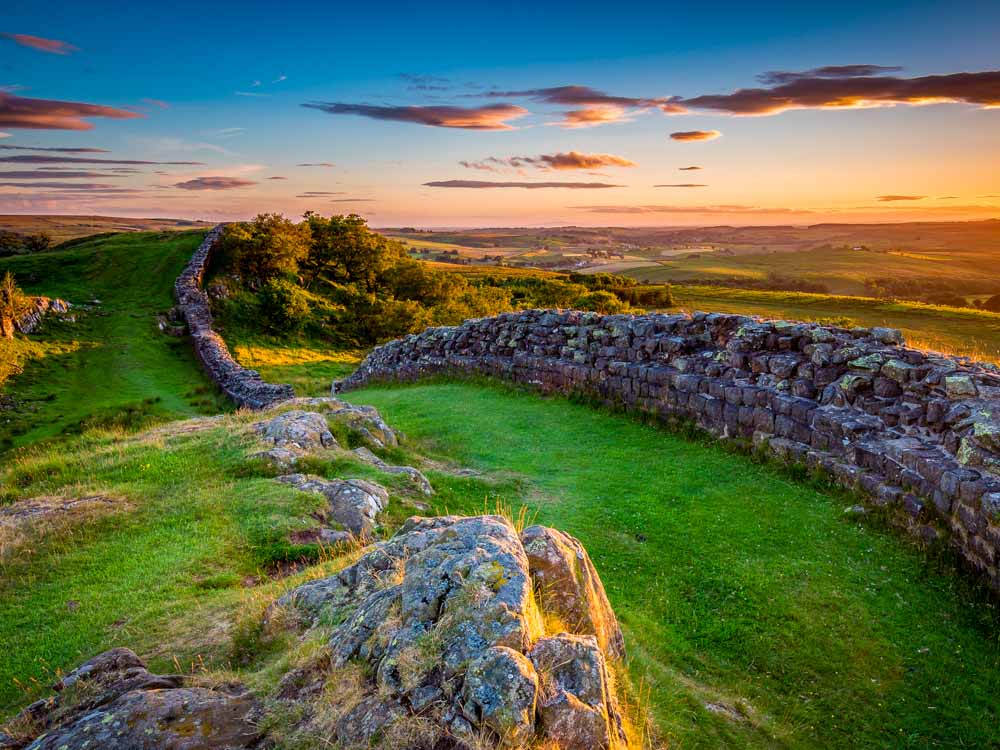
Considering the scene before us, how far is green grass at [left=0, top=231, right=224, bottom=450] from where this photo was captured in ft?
76.1

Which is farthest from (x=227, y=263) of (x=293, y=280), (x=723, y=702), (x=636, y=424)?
(x=723, y=702)

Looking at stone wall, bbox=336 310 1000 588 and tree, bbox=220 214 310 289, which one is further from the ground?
tree, bbox=220 214 310 289

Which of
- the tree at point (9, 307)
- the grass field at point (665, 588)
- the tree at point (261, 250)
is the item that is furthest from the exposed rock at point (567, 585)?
the tree at point (261, 250)

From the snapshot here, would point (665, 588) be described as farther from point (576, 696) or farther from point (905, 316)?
point (905, 316)

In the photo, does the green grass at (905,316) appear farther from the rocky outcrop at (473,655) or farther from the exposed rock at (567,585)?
the rocky outcrop at (473,655)

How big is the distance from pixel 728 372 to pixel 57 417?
2411 cm

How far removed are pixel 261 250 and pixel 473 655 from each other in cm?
4420

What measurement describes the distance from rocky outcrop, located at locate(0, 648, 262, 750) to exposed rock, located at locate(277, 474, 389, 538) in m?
3.73

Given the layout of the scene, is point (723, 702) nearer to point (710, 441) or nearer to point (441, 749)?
Result: point (441, 749)

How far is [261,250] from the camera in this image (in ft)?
141

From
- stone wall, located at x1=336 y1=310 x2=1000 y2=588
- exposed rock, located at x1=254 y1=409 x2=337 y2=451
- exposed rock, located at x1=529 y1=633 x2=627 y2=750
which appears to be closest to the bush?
stone wall, located at x1=336 y1=310 x2=1000 y2=588

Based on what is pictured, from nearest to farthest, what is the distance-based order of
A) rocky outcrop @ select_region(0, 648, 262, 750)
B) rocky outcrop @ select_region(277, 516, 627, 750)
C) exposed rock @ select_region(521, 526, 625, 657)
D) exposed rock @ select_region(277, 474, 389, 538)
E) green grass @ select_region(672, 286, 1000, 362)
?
rocky outcrop @ select_region(277, 516, 627, 750)
rocky outcrop @ select_region(0, 648, 262, 750)
exposed rock @ select_region(521, 526, 625, 657)
exposed rock @ select_region(277, 474, 389, 538)
green grass @ select_region(672, 286, 1000, 362)

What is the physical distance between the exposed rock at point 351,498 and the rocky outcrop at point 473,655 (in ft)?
10.8

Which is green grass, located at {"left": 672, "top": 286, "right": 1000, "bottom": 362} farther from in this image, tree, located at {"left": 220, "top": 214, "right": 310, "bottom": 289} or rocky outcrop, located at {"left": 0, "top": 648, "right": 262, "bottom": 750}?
tree, located at {"left": 220, "top": 214, "right": 310, "bottom": 289}
